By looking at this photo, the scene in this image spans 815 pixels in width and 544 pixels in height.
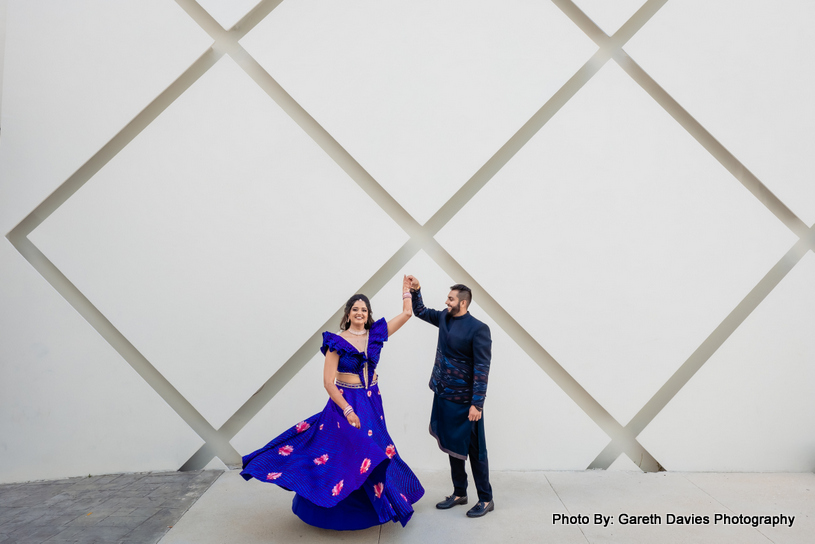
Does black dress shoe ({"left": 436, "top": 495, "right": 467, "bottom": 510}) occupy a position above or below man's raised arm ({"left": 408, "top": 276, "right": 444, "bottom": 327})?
below

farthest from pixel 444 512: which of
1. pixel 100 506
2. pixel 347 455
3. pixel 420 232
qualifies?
pixel 100 506

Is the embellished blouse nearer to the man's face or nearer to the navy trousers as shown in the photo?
the man's face

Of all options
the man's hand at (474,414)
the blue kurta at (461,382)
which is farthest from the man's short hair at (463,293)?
the man's hand at (474,414)

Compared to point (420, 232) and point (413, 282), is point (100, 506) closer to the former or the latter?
point (413, 282)

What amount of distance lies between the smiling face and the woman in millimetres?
404

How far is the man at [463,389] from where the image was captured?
2893 millimetres

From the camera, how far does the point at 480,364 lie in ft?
9.46

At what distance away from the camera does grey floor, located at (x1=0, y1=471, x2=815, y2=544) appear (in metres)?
2.77

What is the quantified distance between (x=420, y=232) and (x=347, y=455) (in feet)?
5.60

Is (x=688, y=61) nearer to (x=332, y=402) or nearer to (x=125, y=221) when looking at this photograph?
(x=332, y=402)

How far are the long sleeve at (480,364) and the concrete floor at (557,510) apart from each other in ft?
2.30

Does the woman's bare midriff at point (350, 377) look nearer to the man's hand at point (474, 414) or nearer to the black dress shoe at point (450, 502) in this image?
the man's hand at point (474, 414)

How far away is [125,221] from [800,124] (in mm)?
4850

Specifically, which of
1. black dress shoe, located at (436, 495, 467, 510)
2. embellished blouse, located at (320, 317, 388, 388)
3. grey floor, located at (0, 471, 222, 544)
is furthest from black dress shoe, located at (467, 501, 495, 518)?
grey floor, located at (0, 471, 222, 544)
